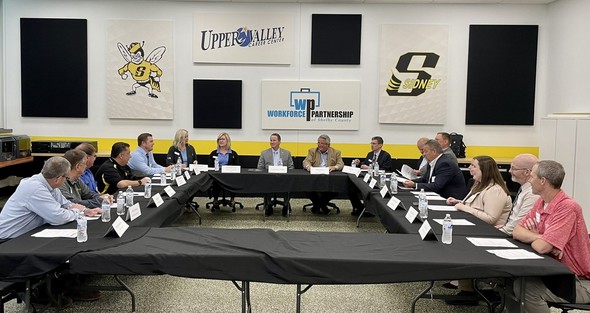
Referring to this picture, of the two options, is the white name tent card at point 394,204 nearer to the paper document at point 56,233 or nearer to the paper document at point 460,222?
the paper document at point 460,222

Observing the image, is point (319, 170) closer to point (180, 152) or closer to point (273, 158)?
point (273, 158)

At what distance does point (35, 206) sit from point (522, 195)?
320 centimetres

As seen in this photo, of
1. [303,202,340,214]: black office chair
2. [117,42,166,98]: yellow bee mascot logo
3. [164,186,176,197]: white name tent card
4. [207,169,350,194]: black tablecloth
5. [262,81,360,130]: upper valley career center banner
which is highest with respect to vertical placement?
[117,42,166,98]: yellow bee mascot logo

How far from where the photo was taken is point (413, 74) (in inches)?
309

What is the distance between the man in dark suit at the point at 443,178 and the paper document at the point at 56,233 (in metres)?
3.51

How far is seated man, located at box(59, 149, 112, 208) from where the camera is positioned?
3705 millimetres

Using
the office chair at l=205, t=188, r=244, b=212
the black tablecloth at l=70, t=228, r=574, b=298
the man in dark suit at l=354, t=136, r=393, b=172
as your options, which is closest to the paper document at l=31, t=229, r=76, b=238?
the black tablecloth at l=70, t=228, r=574, b=298

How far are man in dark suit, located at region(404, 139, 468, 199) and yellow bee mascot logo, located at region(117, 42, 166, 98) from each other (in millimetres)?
4704

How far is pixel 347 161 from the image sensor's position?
8016 mm

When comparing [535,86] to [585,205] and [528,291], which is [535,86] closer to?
[585,205]

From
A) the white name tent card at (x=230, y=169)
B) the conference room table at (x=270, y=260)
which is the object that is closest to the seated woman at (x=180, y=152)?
the white name tent card at (x=230, y=169)

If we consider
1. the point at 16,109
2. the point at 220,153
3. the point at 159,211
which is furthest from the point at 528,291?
the point at 16,109

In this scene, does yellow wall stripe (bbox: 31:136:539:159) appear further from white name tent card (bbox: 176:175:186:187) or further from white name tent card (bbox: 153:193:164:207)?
white name tent card (bbox: 153:193:164:207)

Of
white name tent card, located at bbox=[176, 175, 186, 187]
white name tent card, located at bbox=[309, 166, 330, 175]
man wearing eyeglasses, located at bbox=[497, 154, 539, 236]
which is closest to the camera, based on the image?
man wearing eyeglasses, located at bbox=[497, 154, 539, 236]
